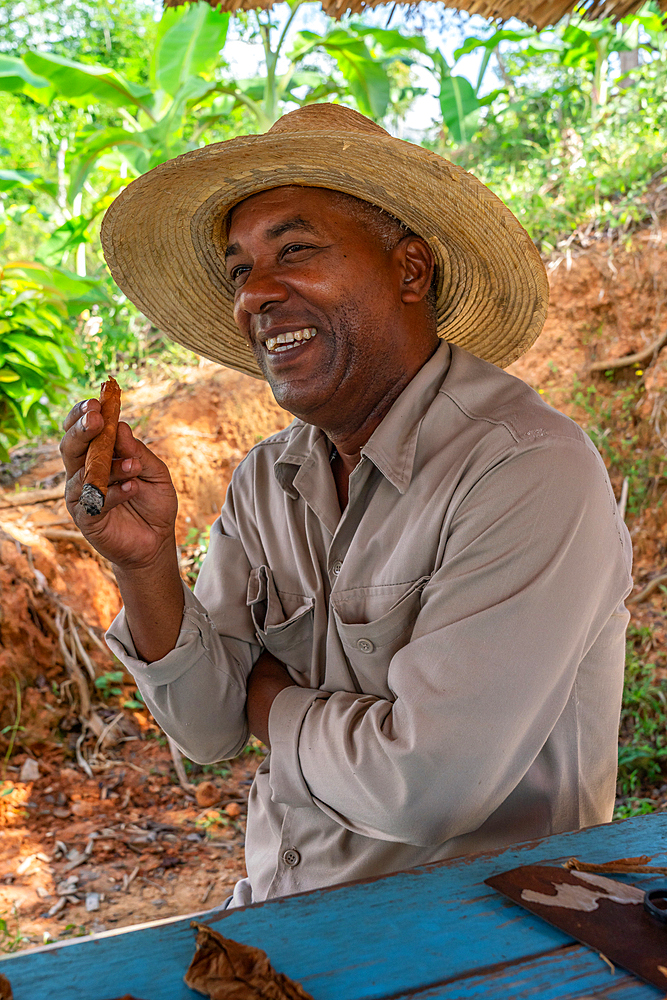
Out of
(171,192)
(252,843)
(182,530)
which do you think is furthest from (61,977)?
(182,530)

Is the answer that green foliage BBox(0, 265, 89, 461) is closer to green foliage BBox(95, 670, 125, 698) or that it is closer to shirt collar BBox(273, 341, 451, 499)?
green foliage BBox(95, 670, 125, 698)

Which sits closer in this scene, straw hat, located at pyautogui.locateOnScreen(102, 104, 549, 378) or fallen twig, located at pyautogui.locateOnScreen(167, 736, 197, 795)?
straw hat, located at pyautogui.locateOnScreen(102, 104, 549, 378)

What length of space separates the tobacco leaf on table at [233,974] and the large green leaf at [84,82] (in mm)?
4712

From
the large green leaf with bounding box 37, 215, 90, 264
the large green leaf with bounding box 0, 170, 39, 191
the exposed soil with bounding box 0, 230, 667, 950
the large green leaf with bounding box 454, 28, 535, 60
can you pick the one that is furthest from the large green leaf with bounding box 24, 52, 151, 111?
the large green leaf with bounding box 454, 28, 535, 60

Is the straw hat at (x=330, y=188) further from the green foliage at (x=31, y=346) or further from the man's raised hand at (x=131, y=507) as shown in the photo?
the green foliage at (x=31, y=346)

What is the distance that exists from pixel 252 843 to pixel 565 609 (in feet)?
2.81

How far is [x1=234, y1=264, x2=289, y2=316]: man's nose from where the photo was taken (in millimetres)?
1688

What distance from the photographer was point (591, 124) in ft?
19.6

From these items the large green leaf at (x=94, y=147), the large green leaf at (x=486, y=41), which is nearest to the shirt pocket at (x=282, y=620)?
the large green leaf at (x=94, y=147)

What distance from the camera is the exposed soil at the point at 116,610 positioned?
3.24 metres

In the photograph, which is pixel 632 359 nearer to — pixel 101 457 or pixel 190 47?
pixel 190 47

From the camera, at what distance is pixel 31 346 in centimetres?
399

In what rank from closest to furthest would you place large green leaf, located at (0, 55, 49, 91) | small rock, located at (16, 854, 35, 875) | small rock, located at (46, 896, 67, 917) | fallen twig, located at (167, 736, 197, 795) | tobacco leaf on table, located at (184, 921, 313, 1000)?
tobacco leaf on table, located at (184, 921, 313, 1000) < small rock, located at (46, 896, 67, 917) < small rock, located at (16, 854, 35, 875) < fallen twig, located at (167, 736, 197, 795) < large green leaf, located at (0, 55, 49, 91)

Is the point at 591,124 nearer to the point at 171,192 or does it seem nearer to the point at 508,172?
the point at 508,172
